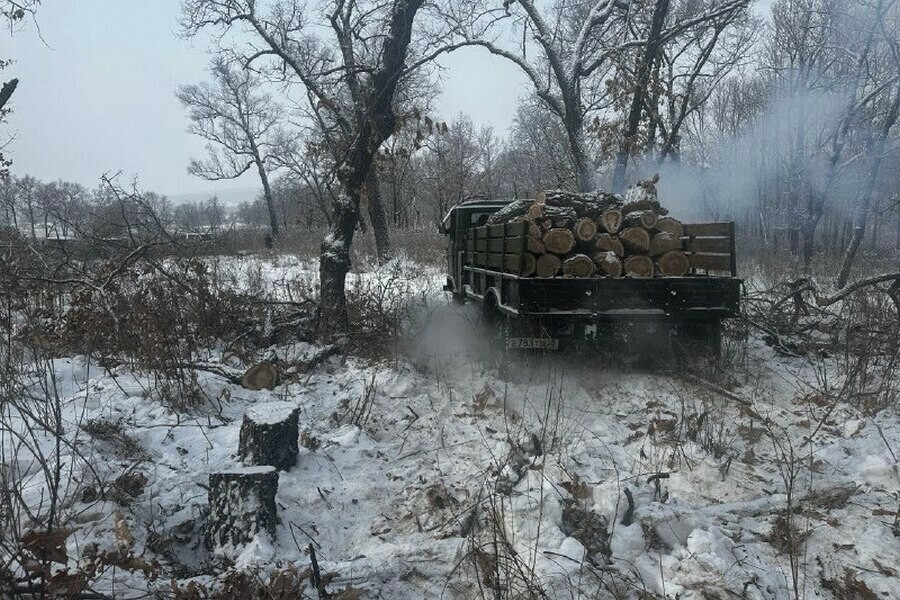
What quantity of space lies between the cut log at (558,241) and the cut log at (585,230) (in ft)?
0.47

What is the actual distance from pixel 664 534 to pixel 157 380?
433 cm

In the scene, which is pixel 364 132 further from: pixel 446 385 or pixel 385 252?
pixel 385 252

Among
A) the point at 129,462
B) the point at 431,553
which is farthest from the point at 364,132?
the point at 431,553

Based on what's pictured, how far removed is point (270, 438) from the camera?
3.96 metres

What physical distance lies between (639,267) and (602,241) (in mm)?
482

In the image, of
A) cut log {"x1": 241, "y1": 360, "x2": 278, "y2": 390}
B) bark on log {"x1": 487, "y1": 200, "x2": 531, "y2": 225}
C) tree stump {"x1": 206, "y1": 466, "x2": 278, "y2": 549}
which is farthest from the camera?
bark on log {"x1": 487, "y1": 200, "x2": 531, "y2": 225}

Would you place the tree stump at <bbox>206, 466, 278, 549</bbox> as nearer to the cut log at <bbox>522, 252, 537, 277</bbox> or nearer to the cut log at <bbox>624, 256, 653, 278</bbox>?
the cut log at <bbox>522, 252, 537, 277</bbox>

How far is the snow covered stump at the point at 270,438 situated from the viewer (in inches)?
155

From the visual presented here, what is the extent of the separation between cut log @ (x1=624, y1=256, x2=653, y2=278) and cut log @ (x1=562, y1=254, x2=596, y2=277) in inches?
17.0

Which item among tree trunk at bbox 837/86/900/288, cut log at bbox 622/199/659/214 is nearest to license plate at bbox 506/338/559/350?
cut log at bbox 622/199/659/214

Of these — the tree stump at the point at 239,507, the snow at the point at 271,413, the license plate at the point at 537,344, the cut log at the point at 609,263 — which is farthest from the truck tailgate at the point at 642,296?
the tree stump at the point at 239,507

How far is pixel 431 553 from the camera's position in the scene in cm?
314

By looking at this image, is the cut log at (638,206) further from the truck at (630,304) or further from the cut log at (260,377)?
the cut log at (260,377)

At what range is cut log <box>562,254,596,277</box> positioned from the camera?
5.92 metres
